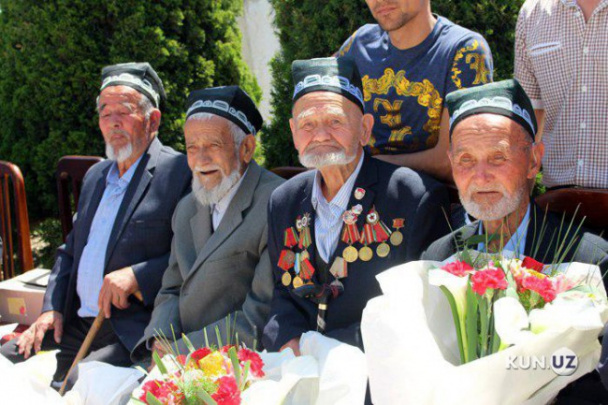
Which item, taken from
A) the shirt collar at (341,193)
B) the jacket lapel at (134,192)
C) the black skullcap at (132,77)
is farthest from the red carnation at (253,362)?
the black skullcap at (132,77)

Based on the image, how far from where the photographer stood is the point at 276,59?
496 cm

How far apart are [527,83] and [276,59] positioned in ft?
6.81

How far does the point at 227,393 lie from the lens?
6.11 feet

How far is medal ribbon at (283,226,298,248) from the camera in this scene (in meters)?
3.06

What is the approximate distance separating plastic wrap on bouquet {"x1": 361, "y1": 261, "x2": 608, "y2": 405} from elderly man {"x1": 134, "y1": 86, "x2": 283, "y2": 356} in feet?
4.53

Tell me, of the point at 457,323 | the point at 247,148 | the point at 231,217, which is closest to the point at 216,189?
the point at 231,217

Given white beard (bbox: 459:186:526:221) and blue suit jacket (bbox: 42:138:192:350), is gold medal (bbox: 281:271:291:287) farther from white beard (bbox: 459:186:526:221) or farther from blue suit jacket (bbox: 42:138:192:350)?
blue suit jacket (bbox: 42:138:192:350)

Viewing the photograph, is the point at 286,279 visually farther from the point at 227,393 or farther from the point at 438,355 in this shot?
the point at 438,355

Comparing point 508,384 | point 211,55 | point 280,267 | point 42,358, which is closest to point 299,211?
point 280,267

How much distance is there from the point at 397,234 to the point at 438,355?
111 cm

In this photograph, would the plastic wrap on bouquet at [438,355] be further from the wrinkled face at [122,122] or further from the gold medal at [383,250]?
the wrinkled face at [122,122]

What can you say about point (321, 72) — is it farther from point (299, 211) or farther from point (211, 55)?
point (211, 55)

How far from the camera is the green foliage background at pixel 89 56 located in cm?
600
